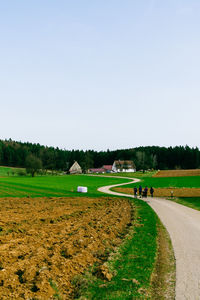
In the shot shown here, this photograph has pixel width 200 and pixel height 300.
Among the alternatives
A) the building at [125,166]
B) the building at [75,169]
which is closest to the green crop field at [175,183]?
the building at [125,166]

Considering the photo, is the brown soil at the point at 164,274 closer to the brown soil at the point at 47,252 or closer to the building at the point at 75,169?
the brown soil at the point at 47,252

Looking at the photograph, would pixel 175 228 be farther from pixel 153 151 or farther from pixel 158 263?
pixel 153 151

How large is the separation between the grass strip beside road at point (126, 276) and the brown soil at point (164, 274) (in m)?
0.11

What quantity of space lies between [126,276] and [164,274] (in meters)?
1.41

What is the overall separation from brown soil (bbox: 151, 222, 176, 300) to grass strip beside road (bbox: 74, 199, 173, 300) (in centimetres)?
11

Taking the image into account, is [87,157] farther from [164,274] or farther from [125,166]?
[164,274]

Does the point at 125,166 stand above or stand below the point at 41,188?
above

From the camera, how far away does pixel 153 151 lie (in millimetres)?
170750

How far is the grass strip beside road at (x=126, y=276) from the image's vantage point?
273 inches

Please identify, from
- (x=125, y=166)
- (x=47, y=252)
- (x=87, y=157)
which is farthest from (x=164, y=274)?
(x=87, y=157)

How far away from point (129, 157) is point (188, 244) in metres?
162

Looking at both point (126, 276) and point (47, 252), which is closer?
point (126, 276)

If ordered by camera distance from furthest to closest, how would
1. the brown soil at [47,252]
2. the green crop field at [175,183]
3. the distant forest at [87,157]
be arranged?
the distant forest at [87,157] < the green crop field at [175,183] < the brown soil at [47,252]

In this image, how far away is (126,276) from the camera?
8117 millimetres
